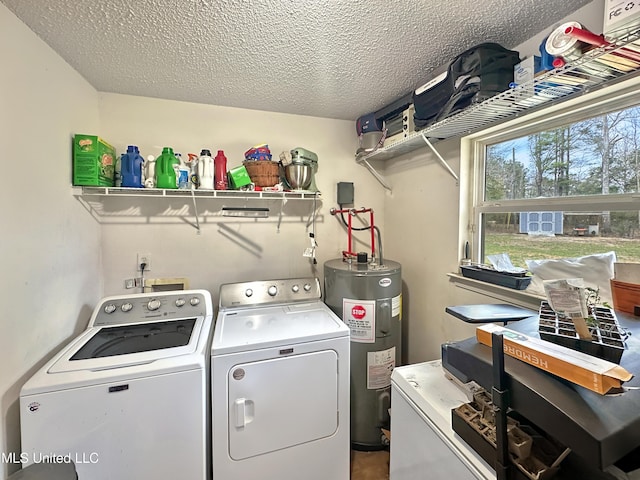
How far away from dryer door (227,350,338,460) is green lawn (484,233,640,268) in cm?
113

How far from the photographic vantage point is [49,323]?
Result: 4.63 feet

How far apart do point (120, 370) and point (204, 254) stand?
102 cm

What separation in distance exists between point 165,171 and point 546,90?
78.5 inches

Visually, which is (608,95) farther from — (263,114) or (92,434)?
(92,434)

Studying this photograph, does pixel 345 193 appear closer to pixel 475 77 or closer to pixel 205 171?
pixel 205 171

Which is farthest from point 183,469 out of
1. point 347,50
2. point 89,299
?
point 347,50

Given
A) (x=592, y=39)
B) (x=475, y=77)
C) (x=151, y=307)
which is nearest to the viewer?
(x=592, y=39)

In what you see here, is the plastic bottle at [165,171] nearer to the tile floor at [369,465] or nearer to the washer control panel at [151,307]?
the washer control panel at [151,307]

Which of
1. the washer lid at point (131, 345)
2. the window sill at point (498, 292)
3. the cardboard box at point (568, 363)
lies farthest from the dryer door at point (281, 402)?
the cardboard box at point (568, 363)

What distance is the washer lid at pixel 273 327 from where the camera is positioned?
1464mm

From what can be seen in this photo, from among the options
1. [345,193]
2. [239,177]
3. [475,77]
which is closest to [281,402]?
[239,177]

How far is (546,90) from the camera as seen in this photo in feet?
3.78

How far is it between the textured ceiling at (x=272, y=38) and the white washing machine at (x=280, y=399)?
1.47 m

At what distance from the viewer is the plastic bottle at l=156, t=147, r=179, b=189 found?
5.88 feet
